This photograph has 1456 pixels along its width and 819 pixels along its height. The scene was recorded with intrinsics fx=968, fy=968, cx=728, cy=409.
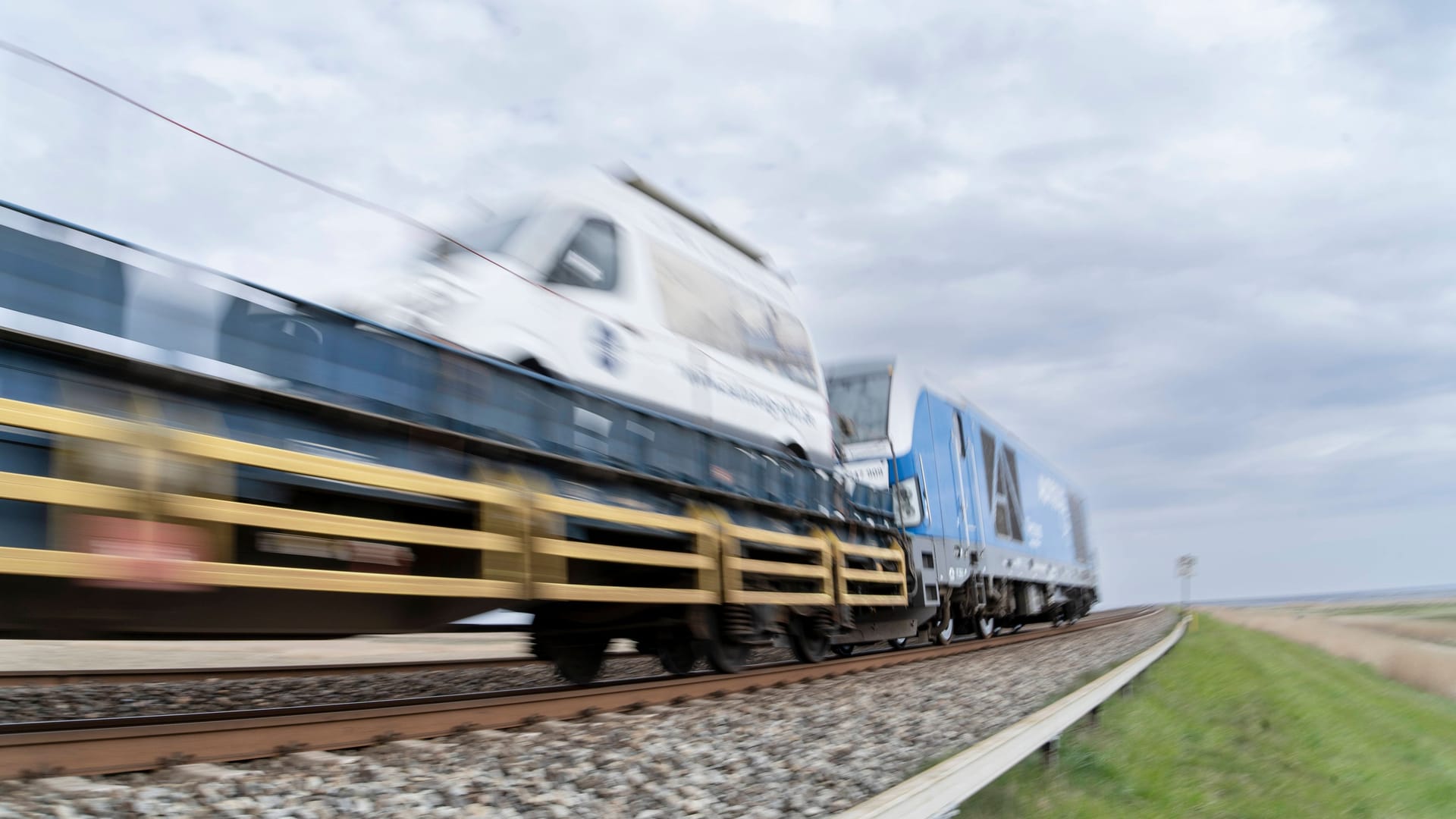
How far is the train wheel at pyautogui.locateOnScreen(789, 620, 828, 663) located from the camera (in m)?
8.33

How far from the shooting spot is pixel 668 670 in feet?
24.5

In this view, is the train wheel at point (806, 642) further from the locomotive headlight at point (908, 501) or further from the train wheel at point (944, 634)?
the train wheel at point (944, 634)

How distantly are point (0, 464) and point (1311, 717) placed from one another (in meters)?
9.70

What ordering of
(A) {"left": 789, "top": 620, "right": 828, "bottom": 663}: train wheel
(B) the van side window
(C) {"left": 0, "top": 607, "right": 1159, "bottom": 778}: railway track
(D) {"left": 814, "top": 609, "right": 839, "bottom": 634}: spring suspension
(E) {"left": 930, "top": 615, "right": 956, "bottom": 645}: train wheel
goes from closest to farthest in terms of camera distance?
1. (C) {"left": 0, "top": 607, "right": 1159, "bottom": 778}: railway track
2. (B) the van side window
3. (D) {"left": 814, "top": 609, "right": 839, "bottom": 634}: spring suspension
4. (A) {"left": 789, "top": 620, "right": 828, "bottom": 663}: train wheel
5. (E) {"left": 930, "top": 615, "right": 956, "bottom": 645}: train wheel

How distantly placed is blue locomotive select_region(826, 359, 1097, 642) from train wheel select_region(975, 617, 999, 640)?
0.10 feet

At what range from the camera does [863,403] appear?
11.6 m

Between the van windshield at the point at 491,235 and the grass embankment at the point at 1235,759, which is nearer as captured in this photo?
the grass embankment at the point at 1235,759

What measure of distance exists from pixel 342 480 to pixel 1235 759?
577 centimetres

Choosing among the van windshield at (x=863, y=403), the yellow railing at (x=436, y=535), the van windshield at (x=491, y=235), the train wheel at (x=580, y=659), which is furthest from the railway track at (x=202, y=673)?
the van windshield at (x=863, y=403)

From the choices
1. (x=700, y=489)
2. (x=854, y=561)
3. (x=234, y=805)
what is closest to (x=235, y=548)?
(x=234, y=805)

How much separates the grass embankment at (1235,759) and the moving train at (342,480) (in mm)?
2337

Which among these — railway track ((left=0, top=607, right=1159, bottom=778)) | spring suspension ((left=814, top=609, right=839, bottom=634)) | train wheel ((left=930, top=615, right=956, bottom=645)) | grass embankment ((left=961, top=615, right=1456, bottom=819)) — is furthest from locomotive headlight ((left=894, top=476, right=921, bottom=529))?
railway track ((left=0, top=607, right=1159, bottom=778))

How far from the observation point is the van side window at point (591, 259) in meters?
5.71

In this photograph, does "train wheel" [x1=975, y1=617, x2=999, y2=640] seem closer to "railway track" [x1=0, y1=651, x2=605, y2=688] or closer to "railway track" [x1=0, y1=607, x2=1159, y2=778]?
"railway track" [x1=0, y1=651, x2=605, y2=688]
